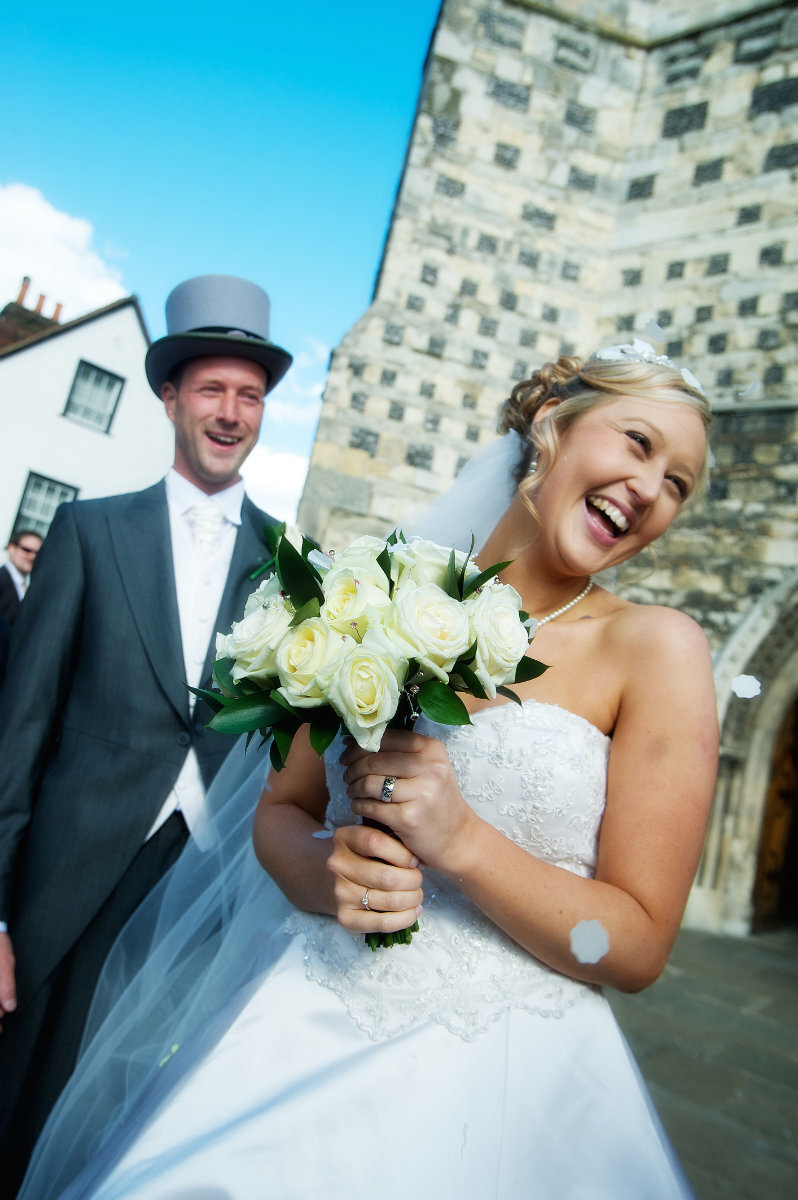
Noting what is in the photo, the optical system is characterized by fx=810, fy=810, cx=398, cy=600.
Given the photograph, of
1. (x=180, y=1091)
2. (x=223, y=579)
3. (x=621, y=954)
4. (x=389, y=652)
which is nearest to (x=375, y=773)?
(x=389, y=652)

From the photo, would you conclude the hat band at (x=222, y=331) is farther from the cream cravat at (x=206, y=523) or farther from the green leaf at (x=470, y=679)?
the green leaf at (x=470, y=679)

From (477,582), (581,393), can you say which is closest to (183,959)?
(477,582)

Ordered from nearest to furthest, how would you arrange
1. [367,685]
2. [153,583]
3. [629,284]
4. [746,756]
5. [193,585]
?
[367,685] → [153,583] → [193,585] → [746,756] → [629,284]

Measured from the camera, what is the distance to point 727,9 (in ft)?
24.3

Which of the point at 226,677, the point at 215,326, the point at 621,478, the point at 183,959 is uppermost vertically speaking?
the point at 215,326

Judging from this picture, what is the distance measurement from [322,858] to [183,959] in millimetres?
682

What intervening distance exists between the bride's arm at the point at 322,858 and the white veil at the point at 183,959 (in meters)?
0.18

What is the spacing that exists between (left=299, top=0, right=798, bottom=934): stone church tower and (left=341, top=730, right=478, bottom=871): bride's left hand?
5579 mm

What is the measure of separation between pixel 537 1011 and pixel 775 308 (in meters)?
6.99

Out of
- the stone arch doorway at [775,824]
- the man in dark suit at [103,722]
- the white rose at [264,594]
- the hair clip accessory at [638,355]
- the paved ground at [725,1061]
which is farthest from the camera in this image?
the stone arch doorway at [775,824]

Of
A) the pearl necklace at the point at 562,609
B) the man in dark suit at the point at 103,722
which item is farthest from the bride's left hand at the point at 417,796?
the man in dark suit at the point at 103,722

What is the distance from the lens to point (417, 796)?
1.29 metres

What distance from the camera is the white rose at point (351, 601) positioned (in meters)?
1.25

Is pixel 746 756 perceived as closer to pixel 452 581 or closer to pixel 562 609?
pixel 562 609
